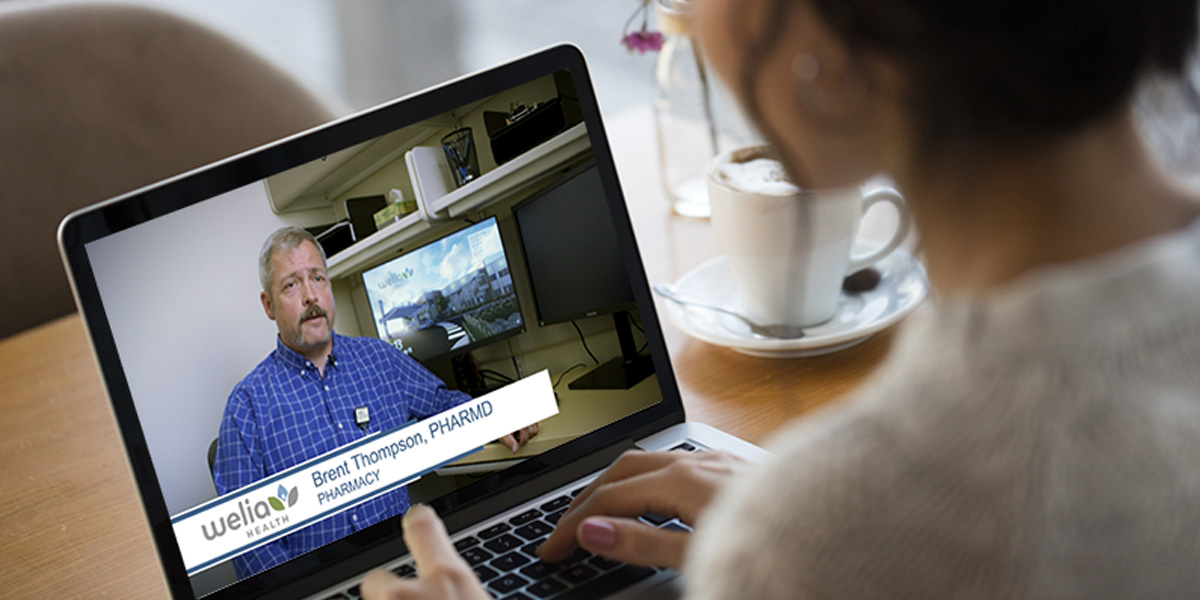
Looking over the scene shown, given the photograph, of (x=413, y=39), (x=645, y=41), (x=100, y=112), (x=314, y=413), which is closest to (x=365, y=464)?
(x=314, y=413)

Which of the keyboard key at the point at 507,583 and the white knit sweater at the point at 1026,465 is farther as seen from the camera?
the keyboard key at the point at 507,583

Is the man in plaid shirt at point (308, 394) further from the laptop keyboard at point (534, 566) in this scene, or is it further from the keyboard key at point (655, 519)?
the keyboard key at point (655, 519)

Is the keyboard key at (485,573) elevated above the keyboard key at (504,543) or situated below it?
below

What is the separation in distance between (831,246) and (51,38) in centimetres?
113

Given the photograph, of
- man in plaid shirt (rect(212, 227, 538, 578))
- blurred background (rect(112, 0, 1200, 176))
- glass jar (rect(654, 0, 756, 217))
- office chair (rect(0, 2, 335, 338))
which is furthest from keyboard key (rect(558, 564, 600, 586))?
blurred background (rect(112, 0, 1200, 176))

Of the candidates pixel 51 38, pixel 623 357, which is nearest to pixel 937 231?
pixel 623 357

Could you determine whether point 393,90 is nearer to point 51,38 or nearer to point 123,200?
point 51,38

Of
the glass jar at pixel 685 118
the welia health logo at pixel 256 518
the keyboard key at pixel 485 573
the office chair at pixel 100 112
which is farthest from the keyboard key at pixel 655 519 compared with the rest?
the office chair at pixel 100 112

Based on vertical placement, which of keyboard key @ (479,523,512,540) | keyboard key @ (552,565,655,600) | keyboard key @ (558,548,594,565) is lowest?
keyboard key @ (552,565,655,600)

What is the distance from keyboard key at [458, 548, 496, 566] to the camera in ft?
2.04

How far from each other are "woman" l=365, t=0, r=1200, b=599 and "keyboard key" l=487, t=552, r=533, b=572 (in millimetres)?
285

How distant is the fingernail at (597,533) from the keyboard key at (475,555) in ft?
0.28

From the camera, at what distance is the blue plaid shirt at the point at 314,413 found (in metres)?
0.60

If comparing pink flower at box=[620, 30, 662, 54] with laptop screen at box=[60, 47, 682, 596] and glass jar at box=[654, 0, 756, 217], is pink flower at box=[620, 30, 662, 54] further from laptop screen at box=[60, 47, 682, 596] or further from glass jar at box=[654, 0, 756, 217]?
laptop screen at box=[60, 47, 682, 596]
